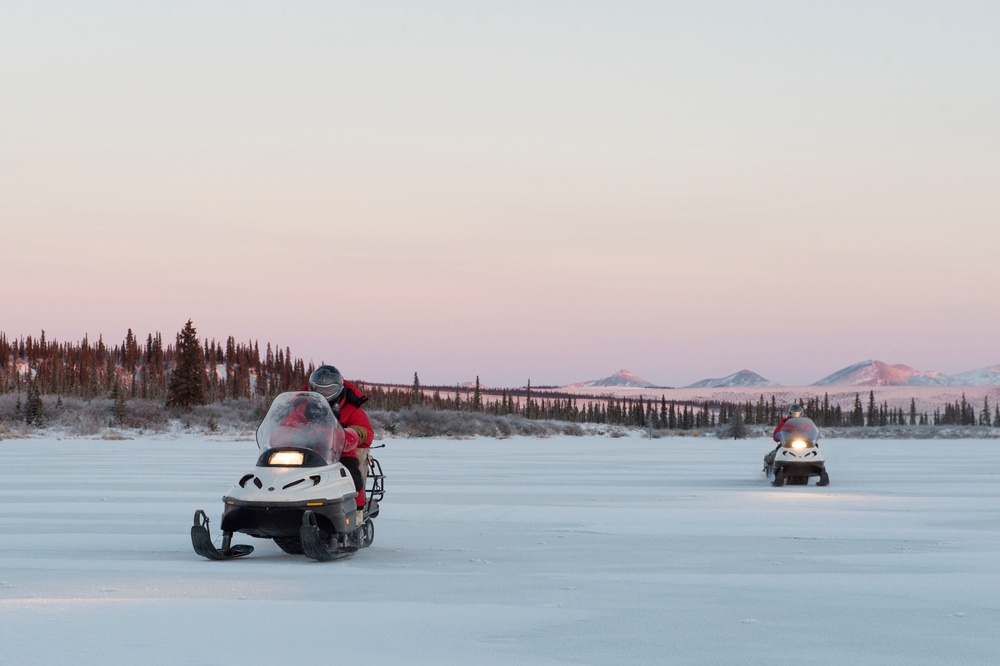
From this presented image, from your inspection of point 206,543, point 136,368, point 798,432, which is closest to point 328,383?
point 206,543

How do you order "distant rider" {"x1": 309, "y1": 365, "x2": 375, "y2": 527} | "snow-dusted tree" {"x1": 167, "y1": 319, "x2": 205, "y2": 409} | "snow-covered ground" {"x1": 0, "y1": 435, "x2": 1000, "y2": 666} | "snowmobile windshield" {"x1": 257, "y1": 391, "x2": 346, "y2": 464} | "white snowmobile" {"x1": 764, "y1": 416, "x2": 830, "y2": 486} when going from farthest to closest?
1. "snow-dusted tree" {"x1": 167, "y1": 319, "x2": 205, "y2": 409}
2. "white snowmobile" {"x1": 764, "y1": 416, "x2": 830, "y2": 486}
3. "distant rider" {"x1": 309, "y1": 365, "x2": 375, "y2": 527}
4. "snowmobile windshield" {"x1": 257, "y1": 391, "x2": 346, "y2": 464}
5. "snow-covered ground" {"x1": 0, "y1": 435, "x2": 1000, "y2": 666}

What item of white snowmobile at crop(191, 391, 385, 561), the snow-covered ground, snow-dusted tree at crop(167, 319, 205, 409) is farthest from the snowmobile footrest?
snow-dusted tree at crop(167, 319, 205, 409)

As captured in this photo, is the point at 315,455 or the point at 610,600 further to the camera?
the point at 315,455

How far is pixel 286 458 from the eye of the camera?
31.2 feet

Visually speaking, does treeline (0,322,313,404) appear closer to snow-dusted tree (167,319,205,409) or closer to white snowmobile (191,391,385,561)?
snow-dusted tree (167,319,205,409)

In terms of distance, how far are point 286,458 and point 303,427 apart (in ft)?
1.18

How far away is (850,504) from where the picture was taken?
15680 millimetres

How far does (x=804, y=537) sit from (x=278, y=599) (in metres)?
6.20

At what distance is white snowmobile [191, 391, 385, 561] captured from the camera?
30.3 ft

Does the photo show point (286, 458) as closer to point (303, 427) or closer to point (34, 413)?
point (303, 427)

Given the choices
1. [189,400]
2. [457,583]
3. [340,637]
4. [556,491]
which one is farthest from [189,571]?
[189,400]

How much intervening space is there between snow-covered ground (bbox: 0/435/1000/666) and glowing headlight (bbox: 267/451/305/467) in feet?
2.94

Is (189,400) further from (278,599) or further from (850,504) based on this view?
(278,599)

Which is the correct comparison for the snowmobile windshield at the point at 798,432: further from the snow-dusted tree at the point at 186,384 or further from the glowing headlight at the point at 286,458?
the snow-dusted tree at the point at 186,384
